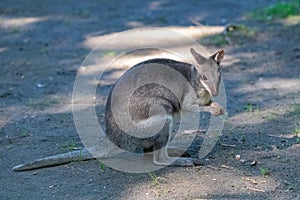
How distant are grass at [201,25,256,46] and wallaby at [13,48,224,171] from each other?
10.6ft

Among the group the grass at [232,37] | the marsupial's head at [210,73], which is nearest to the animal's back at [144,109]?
the marsupial's head at [210,73]

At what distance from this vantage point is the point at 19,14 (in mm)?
9289

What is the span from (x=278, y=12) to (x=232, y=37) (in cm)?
121

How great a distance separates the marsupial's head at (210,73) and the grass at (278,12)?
14.5ft

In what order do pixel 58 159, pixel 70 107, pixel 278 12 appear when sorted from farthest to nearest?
pixel 278 12
pixel 70 107
pixel 58 159

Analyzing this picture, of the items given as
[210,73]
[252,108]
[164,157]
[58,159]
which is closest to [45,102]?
[58,159]

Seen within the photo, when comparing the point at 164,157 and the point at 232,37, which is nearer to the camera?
the point at 164,157

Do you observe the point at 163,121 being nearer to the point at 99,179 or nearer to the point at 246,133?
the point at 99,179

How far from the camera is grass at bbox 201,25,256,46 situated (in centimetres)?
752

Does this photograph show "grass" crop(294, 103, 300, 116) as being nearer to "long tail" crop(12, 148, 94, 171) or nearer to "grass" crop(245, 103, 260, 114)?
"grass" crop(245, 103, 260, 114)

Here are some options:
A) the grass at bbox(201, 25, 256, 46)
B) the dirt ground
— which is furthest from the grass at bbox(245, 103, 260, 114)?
the grass at bbox(201, 25, 256, 46)

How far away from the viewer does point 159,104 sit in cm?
416

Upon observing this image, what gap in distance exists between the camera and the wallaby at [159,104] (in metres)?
4.17

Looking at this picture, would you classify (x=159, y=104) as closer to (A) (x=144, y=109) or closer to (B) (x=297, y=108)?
(A) (x=144, y=109)
